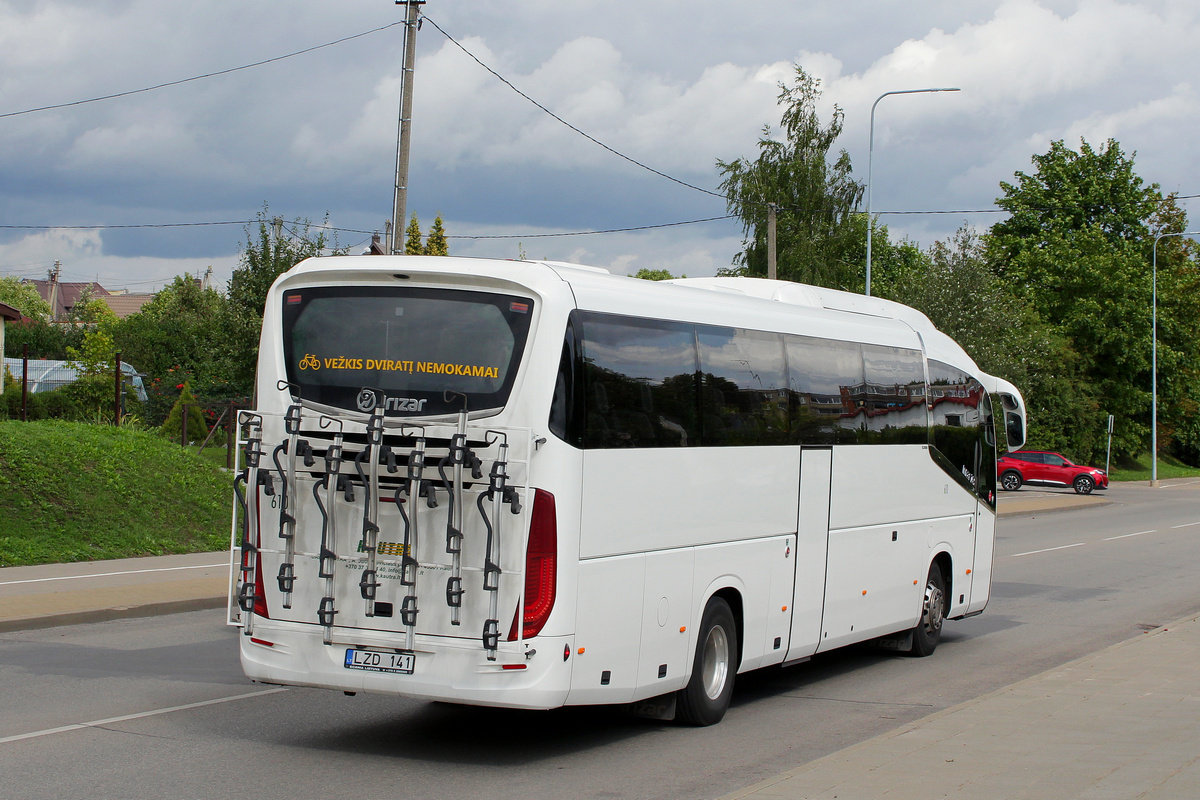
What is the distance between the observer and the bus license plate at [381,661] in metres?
7.24

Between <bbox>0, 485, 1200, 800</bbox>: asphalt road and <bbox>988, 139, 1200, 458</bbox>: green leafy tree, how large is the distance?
4936cm

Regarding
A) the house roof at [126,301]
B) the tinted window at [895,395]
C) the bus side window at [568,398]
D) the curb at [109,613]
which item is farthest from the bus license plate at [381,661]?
the house roof at [126,301]

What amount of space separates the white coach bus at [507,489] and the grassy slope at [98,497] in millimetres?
10948

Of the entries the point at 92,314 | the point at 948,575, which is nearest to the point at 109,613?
the point at 948,575

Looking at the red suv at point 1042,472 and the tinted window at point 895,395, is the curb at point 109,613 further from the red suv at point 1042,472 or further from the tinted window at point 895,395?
the red suv at point 1042,472

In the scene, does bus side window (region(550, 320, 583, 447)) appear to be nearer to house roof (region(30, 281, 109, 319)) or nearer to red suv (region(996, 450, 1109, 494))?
red suv (region(996, 450, 1109, 494))

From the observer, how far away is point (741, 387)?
9.08 m

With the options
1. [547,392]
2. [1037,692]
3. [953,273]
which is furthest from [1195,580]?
[953,273]

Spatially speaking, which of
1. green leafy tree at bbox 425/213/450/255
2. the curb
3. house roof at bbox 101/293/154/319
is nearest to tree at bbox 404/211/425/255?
green leafy tree at bbox 425/213/450/255

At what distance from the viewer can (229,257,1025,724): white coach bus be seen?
23.4ft

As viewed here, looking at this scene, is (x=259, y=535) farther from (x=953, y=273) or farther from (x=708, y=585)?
(x=953, y=273)

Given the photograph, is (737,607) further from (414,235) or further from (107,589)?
(414,235)

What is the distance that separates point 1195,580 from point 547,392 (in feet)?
52.7

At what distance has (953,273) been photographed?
1619 inches
